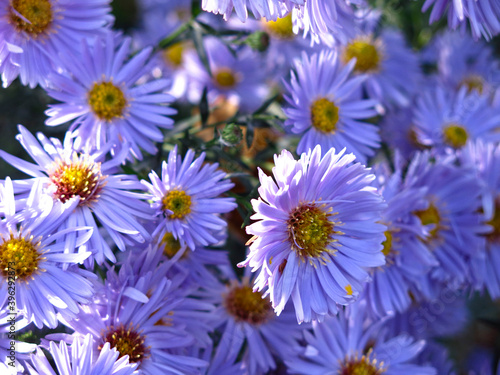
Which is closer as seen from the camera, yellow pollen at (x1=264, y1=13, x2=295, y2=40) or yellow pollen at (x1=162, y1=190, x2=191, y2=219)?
yellow pollen at (x1=162, y1=190, x2=191, y2=219)

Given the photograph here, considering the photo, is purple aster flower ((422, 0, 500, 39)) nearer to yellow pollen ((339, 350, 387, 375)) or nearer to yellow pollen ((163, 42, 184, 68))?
yellow pollen ((339, 350, 387, 375))

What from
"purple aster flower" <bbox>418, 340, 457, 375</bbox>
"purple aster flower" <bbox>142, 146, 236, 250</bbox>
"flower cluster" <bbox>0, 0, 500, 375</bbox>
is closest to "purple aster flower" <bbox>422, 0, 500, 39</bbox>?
"flower cluster" <bbox>0, 0, 500, 375</bbox>

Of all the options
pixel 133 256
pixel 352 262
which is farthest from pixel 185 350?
pixel 352 262

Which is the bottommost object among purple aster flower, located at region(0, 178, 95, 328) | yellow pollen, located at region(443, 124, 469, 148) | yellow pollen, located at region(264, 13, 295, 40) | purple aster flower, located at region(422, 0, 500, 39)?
purple aster flower, located at region(0, 178, 95, 328)

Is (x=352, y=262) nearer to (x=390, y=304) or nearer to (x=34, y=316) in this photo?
(x=390, y=304)

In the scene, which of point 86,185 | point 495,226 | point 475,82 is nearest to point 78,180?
point 86,185

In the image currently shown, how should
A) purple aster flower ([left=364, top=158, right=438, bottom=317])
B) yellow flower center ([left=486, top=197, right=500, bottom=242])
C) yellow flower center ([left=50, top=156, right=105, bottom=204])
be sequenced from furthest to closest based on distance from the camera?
yellow flower center ([left=486, top=197, right=500, bottom=242]) < purple aster flower ([left=364, top=158, right=438, bottom=317]) < yellow flower center ([left=50, top=156, right=105, bottom=204])

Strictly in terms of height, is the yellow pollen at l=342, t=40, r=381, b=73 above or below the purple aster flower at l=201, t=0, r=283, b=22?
above

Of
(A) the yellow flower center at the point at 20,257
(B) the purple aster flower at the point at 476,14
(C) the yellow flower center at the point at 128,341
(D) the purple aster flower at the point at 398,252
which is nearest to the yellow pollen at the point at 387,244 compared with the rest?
(D) the purple aster flower at the point at 398,252
